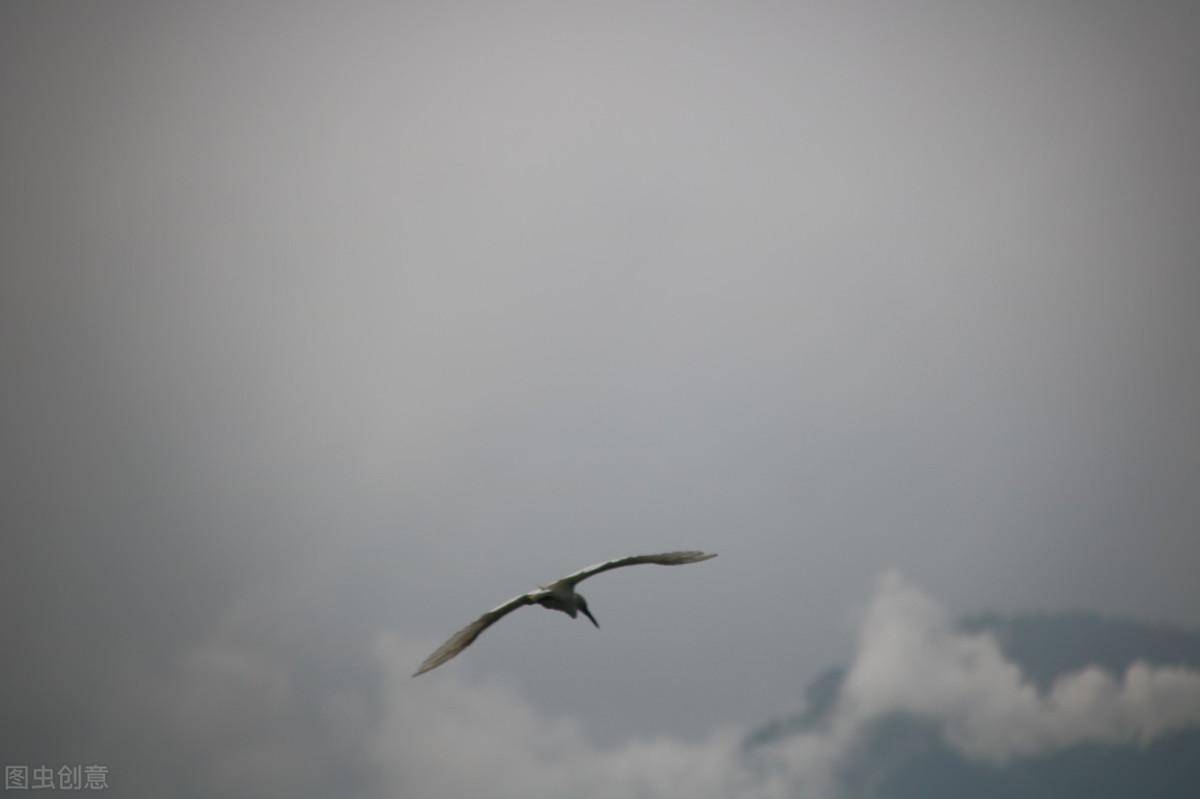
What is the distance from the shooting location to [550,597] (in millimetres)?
42531

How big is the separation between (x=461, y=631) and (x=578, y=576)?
524cm

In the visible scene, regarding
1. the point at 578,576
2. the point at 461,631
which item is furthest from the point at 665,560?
the point at 461,631

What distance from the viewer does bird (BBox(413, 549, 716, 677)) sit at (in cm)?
3944

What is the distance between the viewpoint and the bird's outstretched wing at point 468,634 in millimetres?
40250

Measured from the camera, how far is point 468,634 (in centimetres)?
4078

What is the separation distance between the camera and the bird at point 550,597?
39438mm

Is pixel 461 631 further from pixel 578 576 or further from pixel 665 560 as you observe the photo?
pixel 665 560

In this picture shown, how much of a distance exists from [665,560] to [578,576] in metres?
3.67

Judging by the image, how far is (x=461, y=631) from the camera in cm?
4047

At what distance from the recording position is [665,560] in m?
40.1

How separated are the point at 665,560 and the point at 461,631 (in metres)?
8.80

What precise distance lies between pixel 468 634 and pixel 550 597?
3.89 m

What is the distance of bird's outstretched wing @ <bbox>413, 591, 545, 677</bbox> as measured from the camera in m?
40.2
